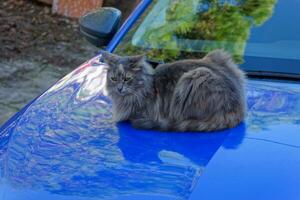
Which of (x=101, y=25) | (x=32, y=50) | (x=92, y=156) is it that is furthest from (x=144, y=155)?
(x=32, y=50)

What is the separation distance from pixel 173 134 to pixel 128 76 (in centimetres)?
38

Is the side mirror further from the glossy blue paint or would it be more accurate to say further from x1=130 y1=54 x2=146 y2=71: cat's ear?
x1=130 y1=54 x2=146 y2=71: cat's ear

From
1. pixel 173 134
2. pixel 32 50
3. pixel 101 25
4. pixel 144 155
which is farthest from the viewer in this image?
pixel 32 50

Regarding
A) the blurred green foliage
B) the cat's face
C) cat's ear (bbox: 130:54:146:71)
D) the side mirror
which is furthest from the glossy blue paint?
the side mirror

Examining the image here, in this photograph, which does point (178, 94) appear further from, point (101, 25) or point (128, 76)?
point (101, 25)

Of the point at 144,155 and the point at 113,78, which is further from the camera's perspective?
the point at 113,78

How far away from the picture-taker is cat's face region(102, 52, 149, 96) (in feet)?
9.96

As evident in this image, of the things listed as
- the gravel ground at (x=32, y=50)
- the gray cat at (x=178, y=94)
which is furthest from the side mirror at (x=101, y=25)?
the gravel ground at (x=32, y=50)

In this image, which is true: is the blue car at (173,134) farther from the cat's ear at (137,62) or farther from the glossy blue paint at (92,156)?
the cat's ear at (137,62)

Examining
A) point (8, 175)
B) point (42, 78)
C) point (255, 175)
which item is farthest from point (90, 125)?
point (42, 78)

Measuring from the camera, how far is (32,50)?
330 inches

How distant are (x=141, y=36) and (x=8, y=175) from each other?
150 cm

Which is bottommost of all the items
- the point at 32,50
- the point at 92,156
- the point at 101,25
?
the point at 32,50

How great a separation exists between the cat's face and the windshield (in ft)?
1.80
